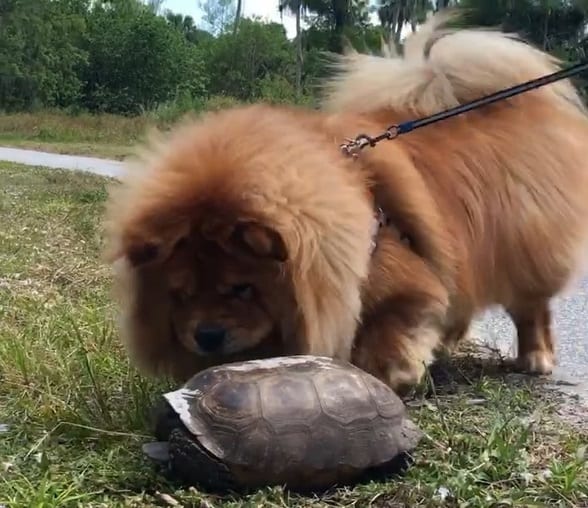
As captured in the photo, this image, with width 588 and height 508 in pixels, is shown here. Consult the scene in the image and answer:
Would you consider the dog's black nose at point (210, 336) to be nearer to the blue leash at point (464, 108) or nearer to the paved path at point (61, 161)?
the blue leash at point (464, 108)

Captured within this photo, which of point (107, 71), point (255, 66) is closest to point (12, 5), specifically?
point (107, 71)

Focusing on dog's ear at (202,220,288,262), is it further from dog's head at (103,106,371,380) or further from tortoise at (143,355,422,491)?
tortoise at (143,355,422,491)

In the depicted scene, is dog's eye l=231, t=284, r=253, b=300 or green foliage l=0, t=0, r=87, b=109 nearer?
dog's eye l=231, t=284, r=253, b=300

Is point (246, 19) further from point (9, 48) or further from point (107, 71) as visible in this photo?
point (9, 48)

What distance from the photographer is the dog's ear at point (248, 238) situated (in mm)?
3252

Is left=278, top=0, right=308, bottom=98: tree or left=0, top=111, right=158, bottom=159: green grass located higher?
left=278, top=0, right=308, bottom=98: tree

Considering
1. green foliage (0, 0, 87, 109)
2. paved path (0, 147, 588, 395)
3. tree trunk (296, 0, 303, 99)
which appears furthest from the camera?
green foliage (0, 0, 87, 109)

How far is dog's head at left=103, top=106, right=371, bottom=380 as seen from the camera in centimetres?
329

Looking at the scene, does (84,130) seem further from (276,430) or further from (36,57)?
(276,430)

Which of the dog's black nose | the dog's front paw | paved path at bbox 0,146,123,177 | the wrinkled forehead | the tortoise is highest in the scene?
the wrinkled forehead

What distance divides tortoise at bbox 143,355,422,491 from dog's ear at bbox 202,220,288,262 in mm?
414

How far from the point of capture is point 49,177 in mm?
14117

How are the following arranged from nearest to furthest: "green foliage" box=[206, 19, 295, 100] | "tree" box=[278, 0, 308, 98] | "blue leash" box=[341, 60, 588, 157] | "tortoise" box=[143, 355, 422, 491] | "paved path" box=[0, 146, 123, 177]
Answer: "tortoise" box=[143, 355, 422, 491] → "blue leash" box=[341, 60, 588, 157] → "paved path" box=[0, 146, 123, 177] → "tree" box=[278, 0, 308, 98] → "green foliage" box=[206, 19, 295, 100]

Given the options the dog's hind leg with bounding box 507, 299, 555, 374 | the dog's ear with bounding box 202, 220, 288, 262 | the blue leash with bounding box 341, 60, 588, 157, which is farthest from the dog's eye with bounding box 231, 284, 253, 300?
the dog's hind leg with bounding box 507, 299, 555, 374
